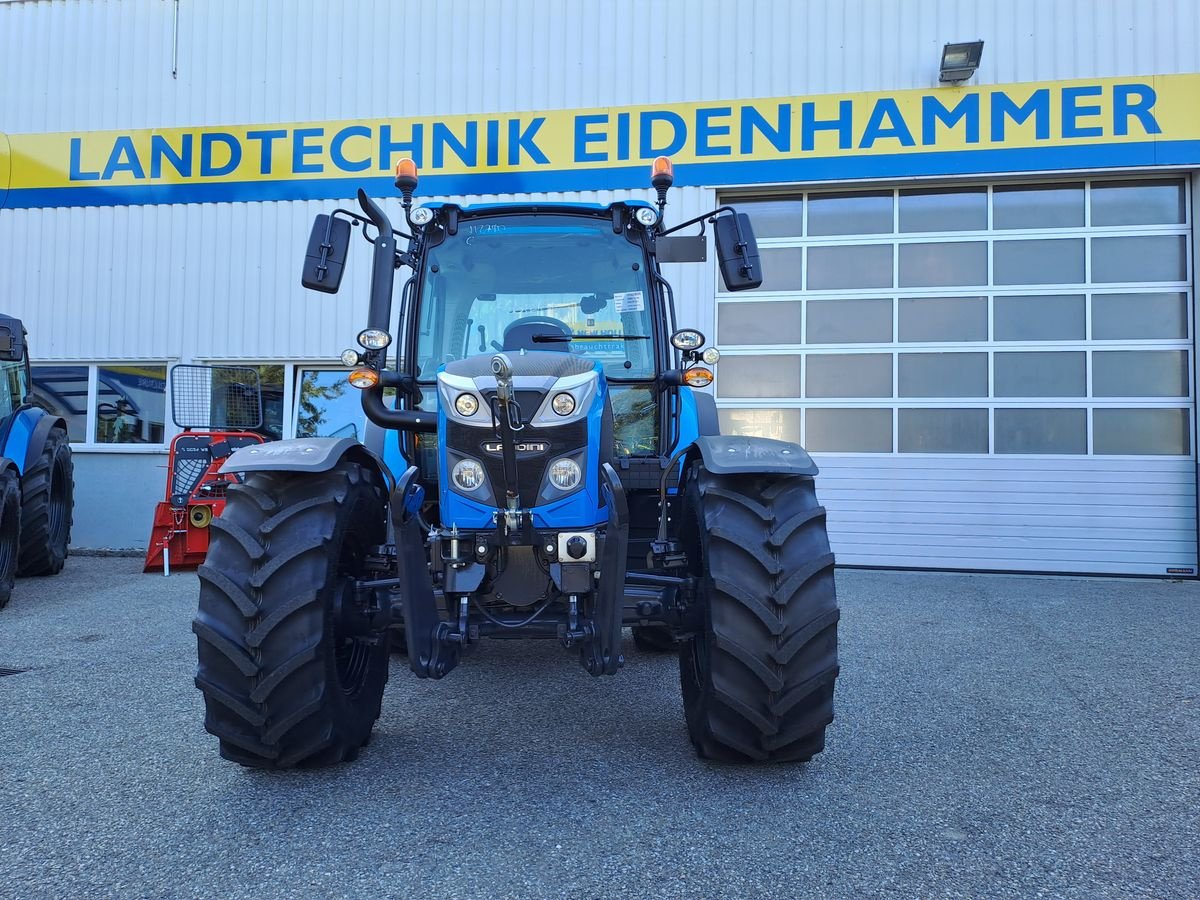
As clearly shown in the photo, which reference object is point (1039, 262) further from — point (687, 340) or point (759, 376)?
point (687, 340)

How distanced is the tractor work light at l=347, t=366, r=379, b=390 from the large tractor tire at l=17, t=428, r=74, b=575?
5.36 m

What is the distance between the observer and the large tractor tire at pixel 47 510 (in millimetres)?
7254

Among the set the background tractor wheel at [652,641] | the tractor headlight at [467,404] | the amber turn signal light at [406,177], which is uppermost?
the amber turn signal light at [406,177]

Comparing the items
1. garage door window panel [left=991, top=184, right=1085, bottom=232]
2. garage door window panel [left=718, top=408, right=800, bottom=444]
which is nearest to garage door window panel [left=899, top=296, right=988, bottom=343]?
garage door window panel [left=991, top=184, right=1085, bottom=232]

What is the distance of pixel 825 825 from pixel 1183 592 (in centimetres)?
650

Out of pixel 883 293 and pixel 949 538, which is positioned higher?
pixel 883 293

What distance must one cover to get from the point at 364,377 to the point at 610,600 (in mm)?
1362

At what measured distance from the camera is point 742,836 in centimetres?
243

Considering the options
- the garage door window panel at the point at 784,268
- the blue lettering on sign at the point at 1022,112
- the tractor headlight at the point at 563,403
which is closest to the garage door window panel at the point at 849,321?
the garage door window panel at the point at 784,268

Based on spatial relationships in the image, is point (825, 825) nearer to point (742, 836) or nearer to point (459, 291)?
point (742, 836)

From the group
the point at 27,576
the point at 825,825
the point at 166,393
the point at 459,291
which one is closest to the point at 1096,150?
the point at 459,291

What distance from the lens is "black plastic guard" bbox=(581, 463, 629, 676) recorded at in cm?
265

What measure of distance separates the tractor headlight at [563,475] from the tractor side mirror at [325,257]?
1.22m

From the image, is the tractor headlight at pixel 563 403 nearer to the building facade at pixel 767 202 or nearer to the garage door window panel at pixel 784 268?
the building facade at pixel 767 202
